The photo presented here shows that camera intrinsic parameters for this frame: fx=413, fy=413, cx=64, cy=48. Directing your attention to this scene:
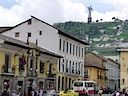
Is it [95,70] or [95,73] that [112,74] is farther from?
[95,70]

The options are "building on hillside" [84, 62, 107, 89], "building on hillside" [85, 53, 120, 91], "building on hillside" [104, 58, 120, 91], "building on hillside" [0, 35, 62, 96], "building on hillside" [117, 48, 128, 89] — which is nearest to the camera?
Result: "building on hillside" [0, 35, 62, 96]

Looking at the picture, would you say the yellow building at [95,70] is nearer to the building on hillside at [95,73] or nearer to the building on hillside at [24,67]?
the building on hillside at [95,73]

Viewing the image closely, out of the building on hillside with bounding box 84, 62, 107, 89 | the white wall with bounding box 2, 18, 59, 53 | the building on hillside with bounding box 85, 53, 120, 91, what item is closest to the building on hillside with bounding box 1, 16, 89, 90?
the white wall with bounding box 2, 18, 59, 53

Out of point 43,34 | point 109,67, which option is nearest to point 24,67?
point 43,34

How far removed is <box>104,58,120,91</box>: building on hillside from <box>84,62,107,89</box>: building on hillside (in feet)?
18.4

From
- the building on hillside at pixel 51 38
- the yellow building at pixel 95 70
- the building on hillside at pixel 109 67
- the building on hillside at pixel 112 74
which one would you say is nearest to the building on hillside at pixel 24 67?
the building on hillside at pixel 51 38

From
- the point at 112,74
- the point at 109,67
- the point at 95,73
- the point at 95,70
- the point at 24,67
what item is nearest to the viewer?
the point at 24,67

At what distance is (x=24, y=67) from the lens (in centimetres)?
5153

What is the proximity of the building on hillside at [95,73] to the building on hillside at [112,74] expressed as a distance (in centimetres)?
560

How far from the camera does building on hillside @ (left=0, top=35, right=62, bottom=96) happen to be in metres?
46.2

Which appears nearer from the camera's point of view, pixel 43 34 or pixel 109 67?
pixel 43 34

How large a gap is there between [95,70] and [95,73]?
27.4 inches

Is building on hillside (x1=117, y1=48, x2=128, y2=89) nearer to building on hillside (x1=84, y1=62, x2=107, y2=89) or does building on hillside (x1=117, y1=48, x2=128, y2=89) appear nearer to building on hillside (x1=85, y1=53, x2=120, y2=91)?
building on hillside (x1=84, y1=62, x2=107, y2=89)

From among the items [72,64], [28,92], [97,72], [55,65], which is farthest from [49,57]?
[97,72]
